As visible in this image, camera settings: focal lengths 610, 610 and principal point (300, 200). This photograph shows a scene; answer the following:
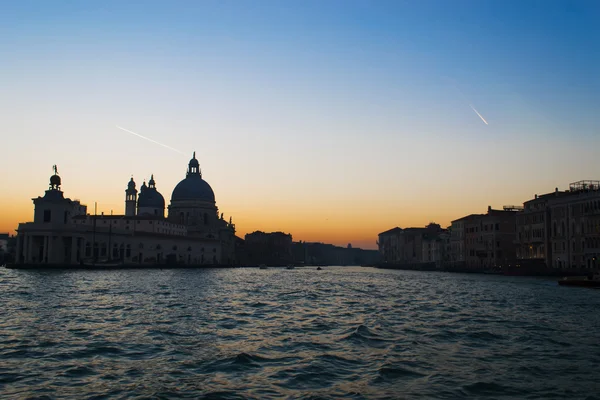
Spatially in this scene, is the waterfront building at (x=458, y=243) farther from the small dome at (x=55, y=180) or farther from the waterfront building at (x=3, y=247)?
the waterfront building at (x=3, y=247)

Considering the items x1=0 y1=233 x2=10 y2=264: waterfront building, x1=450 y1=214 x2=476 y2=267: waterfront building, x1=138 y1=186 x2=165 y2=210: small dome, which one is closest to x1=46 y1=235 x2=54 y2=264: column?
x1=0 y1=233 x2=10 y2=264: waterfront building

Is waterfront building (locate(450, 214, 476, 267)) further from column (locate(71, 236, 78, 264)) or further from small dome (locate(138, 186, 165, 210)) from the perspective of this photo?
small dome (locate(138, 186, 165, 210))

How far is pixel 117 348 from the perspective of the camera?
16.8 metres

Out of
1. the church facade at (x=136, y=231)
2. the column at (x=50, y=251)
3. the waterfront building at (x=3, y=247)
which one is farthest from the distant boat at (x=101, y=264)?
the waterfront building at (x=3, y=247)

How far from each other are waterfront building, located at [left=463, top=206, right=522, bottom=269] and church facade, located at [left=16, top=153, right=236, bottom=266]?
5962 centimetres

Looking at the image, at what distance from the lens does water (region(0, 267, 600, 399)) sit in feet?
40.9

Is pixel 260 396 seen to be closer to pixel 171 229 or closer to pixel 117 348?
pixel 117 348

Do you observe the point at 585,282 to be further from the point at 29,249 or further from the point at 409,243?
the point at 409,243

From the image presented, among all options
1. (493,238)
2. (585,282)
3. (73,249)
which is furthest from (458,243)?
(73,249)

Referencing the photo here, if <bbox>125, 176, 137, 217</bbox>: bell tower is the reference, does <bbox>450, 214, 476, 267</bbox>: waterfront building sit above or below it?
below

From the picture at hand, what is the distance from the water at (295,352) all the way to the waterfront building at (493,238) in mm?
71980

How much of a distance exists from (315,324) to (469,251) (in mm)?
92195

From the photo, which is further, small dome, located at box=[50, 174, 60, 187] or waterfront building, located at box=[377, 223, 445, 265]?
waterfront building, located at box=[377, 223, 445, 265]

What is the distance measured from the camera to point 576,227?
73.9 m
